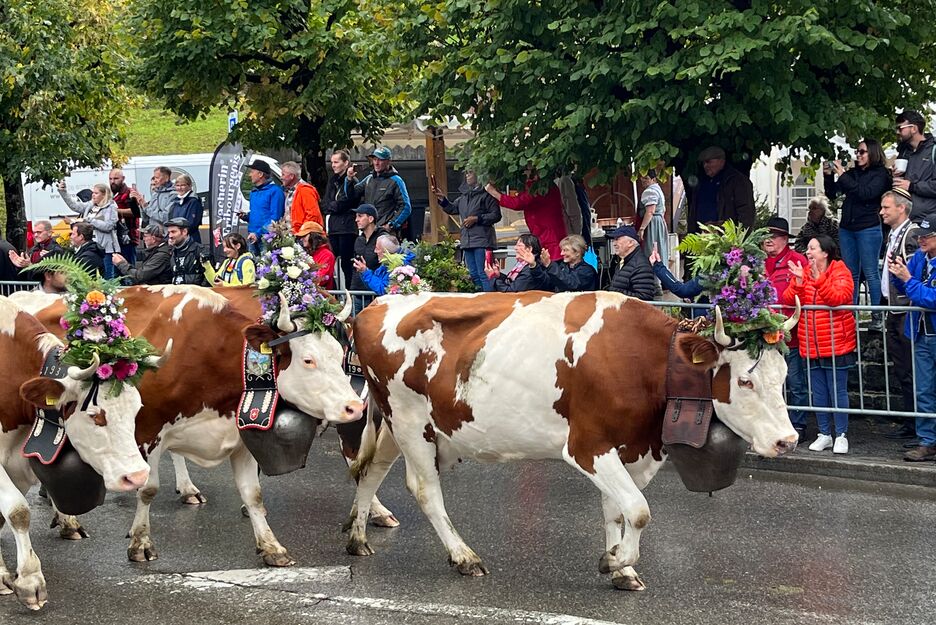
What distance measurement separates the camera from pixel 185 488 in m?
9.82

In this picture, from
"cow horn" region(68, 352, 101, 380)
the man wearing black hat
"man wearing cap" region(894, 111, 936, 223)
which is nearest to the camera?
"cow horn" region(68, 352, 101, 380)

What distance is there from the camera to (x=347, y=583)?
7.53 m

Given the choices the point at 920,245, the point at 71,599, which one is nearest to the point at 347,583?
the point at 71,599

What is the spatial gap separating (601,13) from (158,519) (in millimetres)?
5842

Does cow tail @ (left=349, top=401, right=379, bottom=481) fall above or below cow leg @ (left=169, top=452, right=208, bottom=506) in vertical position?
above

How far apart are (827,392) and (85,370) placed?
6.24 meters

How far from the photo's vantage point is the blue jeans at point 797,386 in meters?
10.9

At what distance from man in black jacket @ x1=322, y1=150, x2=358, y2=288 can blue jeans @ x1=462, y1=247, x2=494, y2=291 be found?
1601mm

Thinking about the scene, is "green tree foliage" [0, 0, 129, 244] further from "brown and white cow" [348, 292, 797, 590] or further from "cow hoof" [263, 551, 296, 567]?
"cow hoof" [263, 551, 296, 567]

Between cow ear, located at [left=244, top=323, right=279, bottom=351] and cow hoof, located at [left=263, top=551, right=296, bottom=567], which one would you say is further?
cow ear, located at [left=244, top=323, right=279, bottom=351]

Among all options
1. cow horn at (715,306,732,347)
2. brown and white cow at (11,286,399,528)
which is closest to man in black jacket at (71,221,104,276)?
brown and white cow at (11,286,399,528)

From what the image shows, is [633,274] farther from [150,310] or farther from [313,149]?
[313,149]

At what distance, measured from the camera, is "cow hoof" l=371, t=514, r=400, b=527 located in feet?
29.1

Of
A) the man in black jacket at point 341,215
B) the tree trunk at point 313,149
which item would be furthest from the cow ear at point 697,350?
the tree trunk at point 313,149
